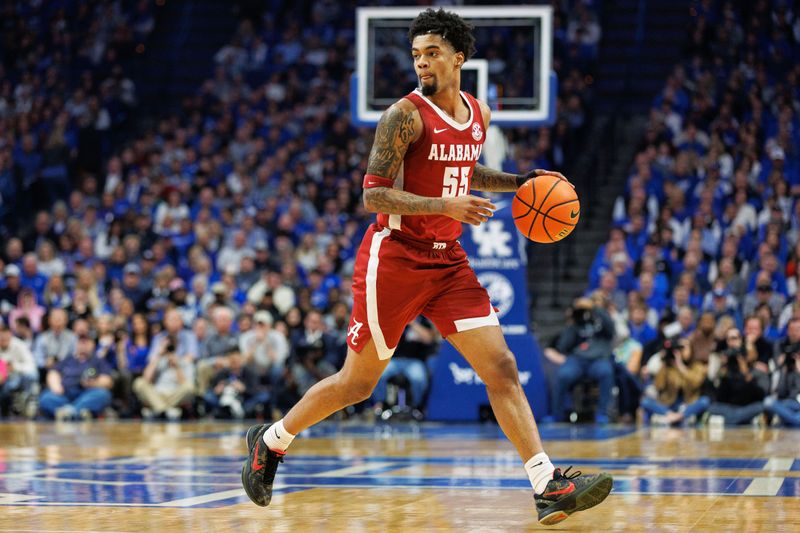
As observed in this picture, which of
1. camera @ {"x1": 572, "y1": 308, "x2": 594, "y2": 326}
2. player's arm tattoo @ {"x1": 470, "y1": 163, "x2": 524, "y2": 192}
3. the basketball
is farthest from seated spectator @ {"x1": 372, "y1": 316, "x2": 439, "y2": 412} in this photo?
the basketball

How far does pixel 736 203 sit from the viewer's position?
17.8 meters

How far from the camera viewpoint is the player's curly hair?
6199mm

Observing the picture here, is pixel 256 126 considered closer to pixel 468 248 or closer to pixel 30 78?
pixel 30 78

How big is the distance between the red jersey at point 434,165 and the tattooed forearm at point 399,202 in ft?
0.65

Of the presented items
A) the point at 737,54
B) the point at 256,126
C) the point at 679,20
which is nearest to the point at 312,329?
the point at 256,126

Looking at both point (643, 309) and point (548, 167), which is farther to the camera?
point (548, 167)

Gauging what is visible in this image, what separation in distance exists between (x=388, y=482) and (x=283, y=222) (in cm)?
1170

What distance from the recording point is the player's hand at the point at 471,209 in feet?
18.9

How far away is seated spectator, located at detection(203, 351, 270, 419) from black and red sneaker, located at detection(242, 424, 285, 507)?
9.37 metres

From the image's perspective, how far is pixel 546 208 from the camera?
6.50 meters

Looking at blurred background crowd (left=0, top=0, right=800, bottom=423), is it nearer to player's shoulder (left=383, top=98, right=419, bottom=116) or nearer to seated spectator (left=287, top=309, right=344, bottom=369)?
seated spectator (left=287, top=309, right=344, bottom=369)

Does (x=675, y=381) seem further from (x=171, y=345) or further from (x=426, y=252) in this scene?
(x=426, y=252)

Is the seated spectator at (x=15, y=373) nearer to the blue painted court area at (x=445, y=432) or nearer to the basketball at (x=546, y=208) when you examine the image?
the blue painted court area at (x=445, y=432)

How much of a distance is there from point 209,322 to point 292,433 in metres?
10.7
